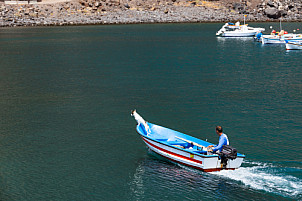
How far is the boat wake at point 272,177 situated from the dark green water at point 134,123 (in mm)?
81

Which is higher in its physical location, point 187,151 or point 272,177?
point 187,151

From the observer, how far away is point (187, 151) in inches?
1233

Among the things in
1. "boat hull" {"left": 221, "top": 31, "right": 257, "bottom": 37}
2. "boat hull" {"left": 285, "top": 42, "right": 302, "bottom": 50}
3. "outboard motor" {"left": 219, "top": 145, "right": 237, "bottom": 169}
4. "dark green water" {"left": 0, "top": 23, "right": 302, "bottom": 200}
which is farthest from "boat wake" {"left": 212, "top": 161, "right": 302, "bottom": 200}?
"boat hull" {"left": 221, "top": 31, "right": 257, "bottom": 37}

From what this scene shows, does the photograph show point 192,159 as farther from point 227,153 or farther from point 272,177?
point 272,177

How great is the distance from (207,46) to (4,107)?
2895 inches

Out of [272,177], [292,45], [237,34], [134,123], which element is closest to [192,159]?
[272,177]

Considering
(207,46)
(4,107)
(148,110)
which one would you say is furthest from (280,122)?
(207,46)

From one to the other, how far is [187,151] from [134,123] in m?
13.9

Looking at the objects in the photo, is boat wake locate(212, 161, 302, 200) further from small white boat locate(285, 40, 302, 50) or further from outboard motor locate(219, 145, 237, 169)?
small white boat locate(285, 40, 302, 50)

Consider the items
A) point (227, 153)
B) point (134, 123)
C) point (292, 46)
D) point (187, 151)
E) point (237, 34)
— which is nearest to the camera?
point (227, 153)

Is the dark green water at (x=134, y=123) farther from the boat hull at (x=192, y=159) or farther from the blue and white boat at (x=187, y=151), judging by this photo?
the blue and white boat at (x=187, y=151)

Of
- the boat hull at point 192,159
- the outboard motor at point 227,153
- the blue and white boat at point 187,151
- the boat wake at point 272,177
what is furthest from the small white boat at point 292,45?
the outboard motor at point 227,153

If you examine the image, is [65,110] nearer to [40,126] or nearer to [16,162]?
[40,126]

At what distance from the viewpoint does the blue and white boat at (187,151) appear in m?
30.2
